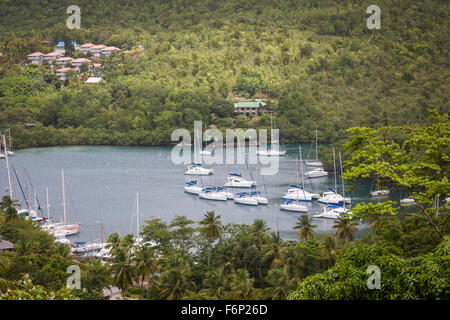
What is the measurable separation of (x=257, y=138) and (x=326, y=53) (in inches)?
976

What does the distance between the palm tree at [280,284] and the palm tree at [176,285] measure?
7.64 feet

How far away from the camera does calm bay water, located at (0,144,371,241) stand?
30.0 metres

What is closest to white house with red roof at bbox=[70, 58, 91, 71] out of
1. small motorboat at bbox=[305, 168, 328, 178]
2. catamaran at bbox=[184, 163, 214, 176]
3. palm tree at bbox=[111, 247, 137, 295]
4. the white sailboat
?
catamaran at bbox=[184, 163, 214, 176]

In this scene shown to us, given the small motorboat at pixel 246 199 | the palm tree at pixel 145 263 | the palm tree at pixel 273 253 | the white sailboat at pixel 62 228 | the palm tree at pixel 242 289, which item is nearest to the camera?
the palm tree at pixel 242 289

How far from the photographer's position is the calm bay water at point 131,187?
1182 inches

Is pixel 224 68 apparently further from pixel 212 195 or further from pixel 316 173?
pixel 212 195

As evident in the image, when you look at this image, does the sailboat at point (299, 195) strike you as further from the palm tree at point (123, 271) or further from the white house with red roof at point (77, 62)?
the white house with red roof at point (77, 62)

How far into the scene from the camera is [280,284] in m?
16.2

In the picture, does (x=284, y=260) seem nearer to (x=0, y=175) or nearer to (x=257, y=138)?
(x=0, y=175)

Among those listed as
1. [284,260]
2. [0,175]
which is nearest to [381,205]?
[284,260]

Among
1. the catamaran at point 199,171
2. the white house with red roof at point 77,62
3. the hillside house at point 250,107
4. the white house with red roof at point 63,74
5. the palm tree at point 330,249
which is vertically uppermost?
the white house with red roof at point 77,62

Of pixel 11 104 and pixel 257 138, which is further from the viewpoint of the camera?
pixel 11 104

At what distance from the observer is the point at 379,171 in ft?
31.6

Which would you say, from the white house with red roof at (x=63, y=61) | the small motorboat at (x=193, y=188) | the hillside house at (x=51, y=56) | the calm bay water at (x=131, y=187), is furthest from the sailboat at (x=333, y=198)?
the hillside house at (x=51, y=56)
